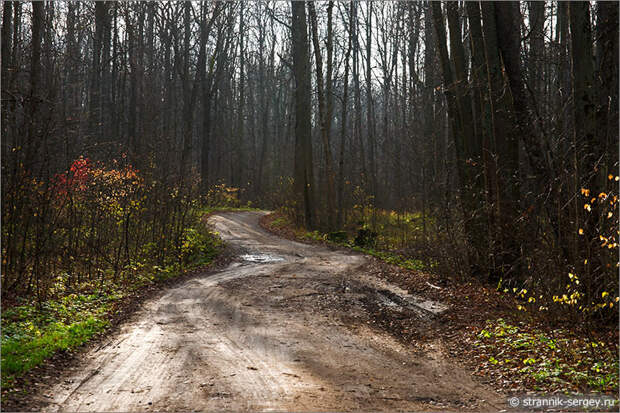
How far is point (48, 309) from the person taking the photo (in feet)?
25.3

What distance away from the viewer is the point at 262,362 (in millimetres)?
6113

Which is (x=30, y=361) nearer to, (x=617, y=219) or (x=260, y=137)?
(x=617, y=219)

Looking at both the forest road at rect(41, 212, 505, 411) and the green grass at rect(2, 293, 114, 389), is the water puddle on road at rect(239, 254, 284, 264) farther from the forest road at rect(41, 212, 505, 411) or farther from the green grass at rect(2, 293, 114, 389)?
the green grass at rect(2, 293, 114, 389)

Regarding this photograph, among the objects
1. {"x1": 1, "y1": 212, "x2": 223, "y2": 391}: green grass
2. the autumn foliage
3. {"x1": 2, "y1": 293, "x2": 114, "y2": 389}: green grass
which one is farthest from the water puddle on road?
{"x1": 2, "y1": 293, "x2": 114, "y2": 389}: green grass

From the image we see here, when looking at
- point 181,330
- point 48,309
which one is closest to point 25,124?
point 48,309

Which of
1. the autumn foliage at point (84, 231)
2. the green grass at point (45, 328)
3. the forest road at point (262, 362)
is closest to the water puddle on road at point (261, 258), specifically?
the autumn foliage at point (84, 231)

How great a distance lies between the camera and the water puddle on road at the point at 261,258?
561 inches

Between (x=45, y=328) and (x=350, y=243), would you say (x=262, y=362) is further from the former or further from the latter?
(x=350, y=243)

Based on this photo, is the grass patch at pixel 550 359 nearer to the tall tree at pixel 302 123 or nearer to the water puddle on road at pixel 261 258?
the water puddle on road at pixel 261 258

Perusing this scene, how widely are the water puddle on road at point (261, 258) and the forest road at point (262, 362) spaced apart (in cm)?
353

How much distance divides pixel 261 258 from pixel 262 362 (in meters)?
8.69

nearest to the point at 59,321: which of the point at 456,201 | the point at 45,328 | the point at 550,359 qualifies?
the point at 45,328

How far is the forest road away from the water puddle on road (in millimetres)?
3533

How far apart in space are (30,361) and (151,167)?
832cm
